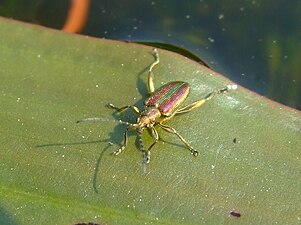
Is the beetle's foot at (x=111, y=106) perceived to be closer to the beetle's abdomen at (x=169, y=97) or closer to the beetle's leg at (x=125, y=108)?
the beetle's leg at (x=125, y=108)

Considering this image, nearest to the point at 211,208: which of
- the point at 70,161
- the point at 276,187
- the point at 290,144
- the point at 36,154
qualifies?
the point at 276,187

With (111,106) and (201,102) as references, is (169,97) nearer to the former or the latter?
(201,102)

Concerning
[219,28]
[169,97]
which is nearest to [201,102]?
[169,97]

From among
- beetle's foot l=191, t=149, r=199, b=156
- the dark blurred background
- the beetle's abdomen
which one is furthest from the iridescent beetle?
the dark blurred background

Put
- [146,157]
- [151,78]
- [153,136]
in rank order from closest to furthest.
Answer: [146,157], [153,136], [151,78]

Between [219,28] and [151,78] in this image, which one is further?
[219,28]

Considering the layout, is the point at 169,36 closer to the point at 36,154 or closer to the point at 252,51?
the point at 252,51

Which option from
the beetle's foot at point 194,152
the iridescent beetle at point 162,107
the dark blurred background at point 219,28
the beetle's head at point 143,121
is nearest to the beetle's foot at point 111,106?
the iridescent beetle at point 162,107

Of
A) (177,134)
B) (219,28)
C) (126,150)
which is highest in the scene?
(219,28)
